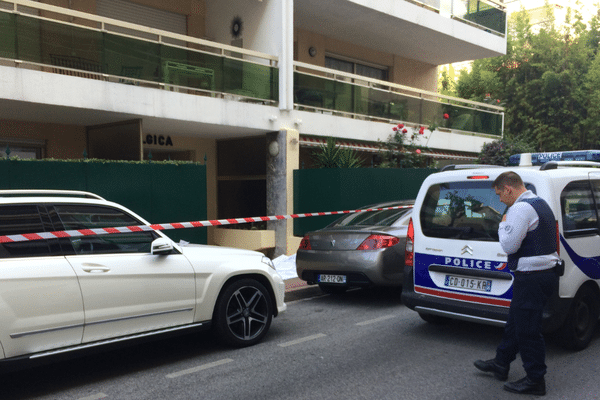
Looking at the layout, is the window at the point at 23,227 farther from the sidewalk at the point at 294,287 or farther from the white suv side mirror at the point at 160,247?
the sidewalk at the point at 294,287

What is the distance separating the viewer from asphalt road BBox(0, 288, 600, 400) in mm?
4395

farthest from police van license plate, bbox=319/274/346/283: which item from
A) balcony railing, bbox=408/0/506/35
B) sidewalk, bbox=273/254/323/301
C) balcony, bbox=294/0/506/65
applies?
balcony railing, bbox=408/0/506/35

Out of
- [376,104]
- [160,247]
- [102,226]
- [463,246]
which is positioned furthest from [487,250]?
[376,104]

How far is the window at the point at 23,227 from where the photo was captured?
4285 millimetres

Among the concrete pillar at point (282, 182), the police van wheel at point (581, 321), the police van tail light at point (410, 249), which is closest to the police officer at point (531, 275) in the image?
the police van wheel at point (581, 321)

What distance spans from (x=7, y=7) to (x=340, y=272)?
702 centimetres

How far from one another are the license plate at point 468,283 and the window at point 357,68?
12.7 metres

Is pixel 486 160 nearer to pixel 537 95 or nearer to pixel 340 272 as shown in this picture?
pixel 537 95

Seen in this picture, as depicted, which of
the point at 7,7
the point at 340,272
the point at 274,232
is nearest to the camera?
the point at 340,272

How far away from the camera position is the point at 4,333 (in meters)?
4.05

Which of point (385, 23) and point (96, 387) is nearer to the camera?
point (96, 387)

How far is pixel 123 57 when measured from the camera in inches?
399

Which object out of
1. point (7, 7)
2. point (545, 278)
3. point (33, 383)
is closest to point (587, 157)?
point (545, 278)

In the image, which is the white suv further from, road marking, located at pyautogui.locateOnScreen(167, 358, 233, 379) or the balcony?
the balcony
